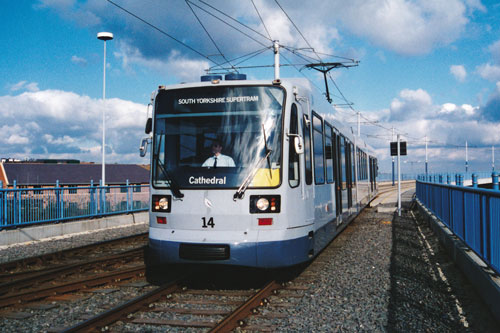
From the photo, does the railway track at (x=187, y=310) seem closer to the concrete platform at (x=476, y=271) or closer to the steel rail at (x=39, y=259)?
the concrete platform at (x=476, y=271)

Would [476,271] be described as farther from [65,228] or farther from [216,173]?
[65,228]

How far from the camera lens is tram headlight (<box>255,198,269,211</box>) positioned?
258 inches

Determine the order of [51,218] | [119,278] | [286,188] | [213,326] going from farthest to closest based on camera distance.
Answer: [51,218] < [119,278] < [286,188] < [213,326]

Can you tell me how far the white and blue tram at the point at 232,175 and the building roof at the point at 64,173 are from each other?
64512 millimetres

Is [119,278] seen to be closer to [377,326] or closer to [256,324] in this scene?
[256,324]

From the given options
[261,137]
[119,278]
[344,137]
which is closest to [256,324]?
[261,137]

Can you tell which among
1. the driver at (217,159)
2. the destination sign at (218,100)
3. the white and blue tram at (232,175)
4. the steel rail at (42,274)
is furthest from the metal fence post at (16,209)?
the driver at (217,159)

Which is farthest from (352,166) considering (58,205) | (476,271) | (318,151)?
(58,205)

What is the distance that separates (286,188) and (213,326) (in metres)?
2.29

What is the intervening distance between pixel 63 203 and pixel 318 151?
9.79 m

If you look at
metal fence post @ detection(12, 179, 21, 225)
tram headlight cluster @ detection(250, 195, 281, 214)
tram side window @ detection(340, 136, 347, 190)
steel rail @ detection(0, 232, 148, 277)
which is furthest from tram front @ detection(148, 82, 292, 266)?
metal fence post @ detection(12, 179, 21, 225)

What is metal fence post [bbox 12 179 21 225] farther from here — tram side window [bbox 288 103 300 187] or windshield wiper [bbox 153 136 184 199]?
tram side window [bbox 288 103 300 187]

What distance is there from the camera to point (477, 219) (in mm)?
7301

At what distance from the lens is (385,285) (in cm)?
712
